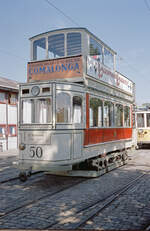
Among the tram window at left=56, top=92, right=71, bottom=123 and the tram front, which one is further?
the tram window at left=56, top=92, right=71, bottom=123

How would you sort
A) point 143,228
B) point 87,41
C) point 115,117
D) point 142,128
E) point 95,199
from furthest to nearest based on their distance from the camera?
point 142,128, point 115,117, point 87,41, point 95,199, point 143,228

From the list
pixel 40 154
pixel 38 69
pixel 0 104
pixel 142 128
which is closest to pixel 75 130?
pixel 40 154

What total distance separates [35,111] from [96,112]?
87.9 inches

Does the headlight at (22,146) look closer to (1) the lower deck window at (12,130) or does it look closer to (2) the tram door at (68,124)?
(2) the tram door at (68,124)

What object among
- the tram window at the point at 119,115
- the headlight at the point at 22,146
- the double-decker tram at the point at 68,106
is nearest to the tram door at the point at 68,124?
the double-decker tram at the point at 68,106

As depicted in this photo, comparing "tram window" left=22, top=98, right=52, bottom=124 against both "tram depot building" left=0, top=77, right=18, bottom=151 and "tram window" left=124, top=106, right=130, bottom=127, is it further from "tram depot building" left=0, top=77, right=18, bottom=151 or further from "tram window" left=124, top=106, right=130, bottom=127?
"tram depot building" left=0, top=77, right=18, bottom=151

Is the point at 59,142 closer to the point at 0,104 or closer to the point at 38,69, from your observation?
the point at 38,69

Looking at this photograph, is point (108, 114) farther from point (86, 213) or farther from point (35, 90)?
point (86, 213)

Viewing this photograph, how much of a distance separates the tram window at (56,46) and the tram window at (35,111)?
1.87m

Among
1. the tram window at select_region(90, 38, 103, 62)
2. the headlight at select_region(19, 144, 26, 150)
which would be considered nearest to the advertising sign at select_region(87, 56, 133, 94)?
the tram window at select_region(90, 38, 103, 62)

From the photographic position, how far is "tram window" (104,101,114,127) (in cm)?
973

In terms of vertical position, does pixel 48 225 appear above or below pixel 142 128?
below

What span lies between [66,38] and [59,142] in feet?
12.0

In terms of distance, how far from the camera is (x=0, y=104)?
21.7 m
